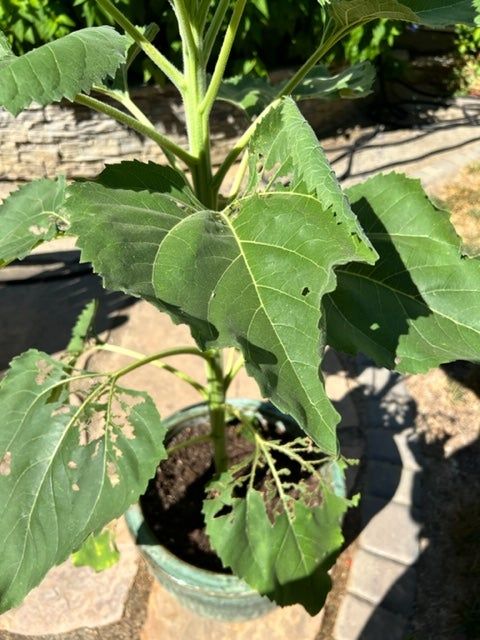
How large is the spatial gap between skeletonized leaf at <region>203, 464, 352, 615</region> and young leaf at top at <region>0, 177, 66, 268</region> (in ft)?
2.07

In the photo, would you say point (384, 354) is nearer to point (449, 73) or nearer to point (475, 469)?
point (475, 469)

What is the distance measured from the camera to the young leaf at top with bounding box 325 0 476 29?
29.8 inches

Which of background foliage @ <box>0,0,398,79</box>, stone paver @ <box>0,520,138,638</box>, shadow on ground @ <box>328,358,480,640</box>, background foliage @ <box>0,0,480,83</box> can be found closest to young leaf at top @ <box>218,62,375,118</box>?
shadow on ground @ <box>328,358,480,640</box>

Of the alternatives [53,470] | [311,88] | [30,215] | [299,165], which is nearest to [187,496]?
[53,470]

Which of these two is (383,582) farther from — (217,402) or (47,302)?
(47,302)

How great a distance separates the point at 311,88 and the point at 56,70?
695mm

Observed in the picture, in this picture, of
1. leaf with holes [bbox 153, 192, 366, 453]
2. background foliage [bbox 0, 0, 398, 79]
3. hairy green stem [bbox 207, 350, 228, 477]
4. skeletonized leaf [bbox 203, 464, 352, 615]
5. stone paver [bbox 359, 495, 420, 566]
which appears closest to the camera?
leaf with holes [bbox 153, 192, 366, 453]

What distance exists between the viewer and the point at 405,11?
2.45ft

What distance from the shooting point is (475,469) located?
200 cm

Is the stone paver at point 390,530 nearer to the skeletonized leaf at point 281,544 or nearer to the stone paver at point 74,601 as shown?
the skeletonized leaf at point 281,544

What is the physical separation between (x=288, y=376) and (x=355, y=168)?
3.22 metres

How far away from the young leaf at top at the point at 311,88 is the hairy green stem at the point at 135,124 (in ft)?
1.17

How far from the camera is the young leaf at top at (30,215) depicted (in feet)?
3.15

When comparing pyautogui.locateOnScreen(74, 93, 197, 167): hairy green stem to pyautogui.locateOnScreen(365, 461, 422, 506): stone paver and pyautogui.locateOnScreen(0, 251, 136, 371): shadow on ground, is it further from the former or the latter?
pyautogui.locateOnScreen(0, 251, 136, 371): shadow on ground
